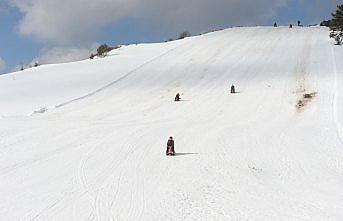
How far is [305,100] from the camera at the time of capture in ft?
70.0

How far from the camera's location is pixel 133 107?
22766 millimetres

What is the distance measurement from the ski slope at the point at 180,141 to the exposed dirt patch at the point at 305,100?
144 mm

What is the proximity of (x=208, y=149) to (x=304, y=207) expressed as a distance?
5.31 m

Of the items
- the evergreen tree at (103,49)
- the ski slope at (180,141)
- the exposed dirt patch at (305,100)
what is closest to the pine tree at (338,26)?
the ski slope at (180,141)

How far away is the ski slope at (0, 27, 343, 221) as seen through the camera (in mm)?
9727

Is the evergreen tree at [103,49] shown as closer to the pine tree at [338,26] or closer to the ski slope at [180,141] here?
the ski slope at [180,141]

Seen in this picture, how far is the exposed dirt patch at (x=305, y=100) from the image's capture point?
20462 millimetres

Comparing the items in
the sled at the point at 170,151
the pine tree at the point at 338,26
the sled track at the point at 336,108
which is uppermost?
the pine tree at the point at 338,26

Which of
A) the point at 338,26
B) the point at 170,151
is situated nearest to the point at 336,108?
the point at 170,151

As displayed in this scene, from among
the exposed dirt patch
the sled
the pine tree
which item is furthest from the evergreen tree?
the sled

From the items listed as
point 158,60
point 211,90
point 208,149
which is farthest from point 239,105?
point 158,60

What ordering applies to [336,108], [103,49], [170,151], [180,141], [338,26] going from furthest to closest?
[103,49], [338,26], [336,108], [180,141], [170,151]

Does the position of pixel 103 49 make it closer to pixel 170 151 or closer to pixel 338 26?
pixel 338 26

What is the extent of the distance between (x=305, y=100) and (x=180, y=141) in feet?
26.2
